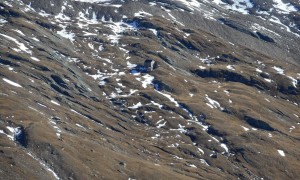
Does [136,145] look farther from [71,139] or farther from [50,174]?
[50,174]

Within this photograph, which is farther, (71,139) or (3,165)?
(71,139)

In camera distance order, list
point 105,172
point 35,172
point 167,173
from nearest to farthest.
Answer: point 35,172
point 105,172
point 167,173

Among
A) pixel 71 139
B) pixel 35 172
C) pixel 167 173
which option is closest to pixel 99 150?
pixel 71 139

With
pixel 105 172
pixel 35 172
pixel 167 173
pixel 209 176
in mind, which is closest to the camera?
pixel 35 172

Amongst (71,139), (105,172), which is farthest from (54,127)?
(105,172)

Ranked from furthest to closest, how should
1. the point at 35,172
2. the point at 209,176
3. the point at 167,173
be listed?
the point at 209,176 → the point at 167,173 → the point at 35,172

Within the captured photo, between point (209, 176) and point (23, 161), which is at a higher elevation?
point (23, 161)

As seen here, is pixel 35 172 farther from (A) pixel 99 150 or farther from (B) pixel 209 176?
(B) pixel 209 176

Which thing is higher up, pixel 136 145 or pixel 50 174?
pixel 50 174

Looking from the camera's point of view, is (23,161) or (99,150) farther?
(99,150)
